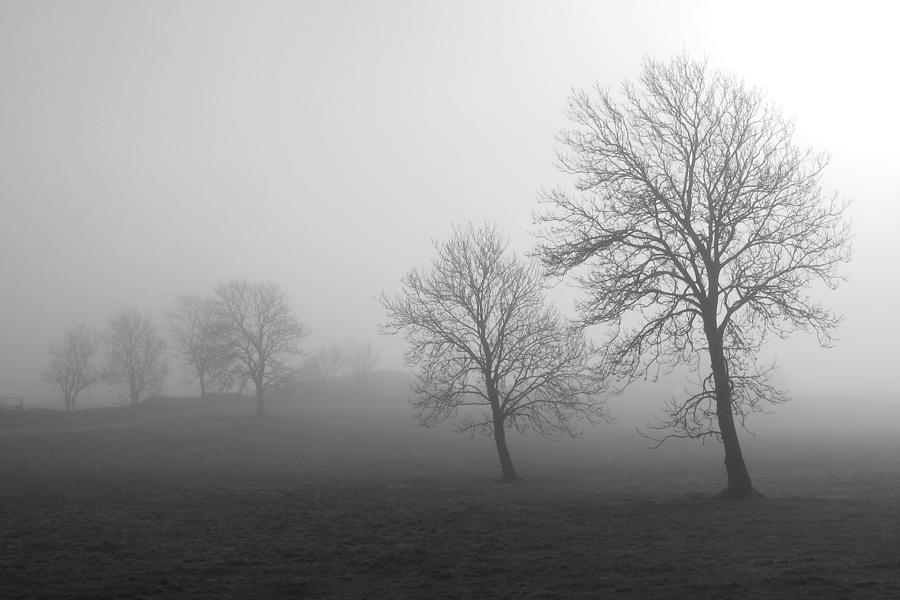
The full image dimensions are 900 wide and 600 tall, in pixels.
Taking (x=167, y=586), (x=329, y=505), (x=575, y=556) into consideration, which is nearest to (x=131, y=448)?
(x=329, y=505)

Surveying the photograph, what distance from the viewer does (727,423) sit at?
1847 centimetres

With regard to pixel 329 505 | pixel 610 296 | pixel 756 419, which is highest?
pixel 610 296

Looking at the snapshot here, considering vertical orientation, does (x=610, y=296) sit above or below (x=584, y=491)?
above

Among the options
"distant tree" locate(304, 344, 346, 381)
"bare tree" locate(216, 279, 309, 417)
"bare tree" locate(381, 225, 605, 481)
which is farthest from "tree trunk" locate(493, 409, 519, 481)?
"distant tree" locate(304, 344, 346, 381)

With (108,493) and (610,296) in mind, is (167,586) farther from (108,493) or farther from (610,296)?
(108,493)

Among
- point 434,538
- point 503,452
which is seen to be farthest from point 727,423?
point 503,452

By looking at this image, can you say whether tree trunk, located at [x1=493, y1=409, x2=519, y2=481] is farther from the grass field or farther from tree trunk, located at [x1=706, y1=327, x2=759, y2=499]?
tree trunk, located at [x1=706, y1=327, x2=759, y2=499]

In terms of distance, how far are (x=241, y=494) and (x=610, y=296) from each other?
15885 mm

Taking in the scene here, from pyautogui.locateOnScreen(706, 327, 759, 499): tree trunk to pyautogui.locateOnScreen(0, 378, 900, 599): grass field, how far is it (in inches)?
32.3

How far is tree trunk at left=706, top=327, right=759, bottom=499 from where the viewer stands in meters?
18.5

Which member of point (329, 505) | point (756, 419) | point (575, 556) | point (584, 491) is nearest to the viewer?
point (575, 556)

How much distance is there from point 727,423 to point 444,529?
9.07 meters

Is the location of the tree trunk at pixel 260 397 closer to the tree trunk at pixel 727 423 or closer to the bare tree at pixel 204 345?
the bare tree at pixel 204 345

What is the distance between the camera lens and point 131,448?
43.7 m
